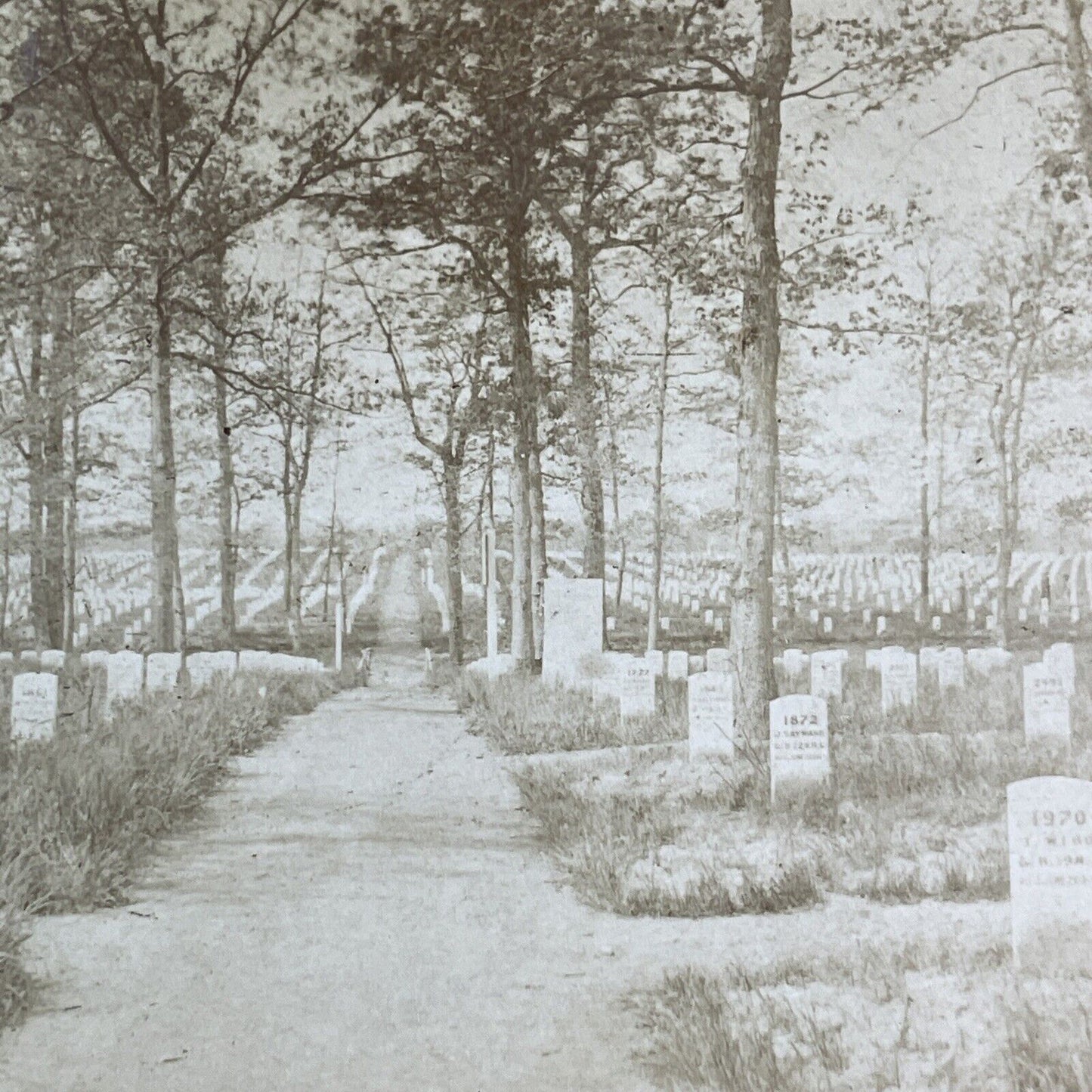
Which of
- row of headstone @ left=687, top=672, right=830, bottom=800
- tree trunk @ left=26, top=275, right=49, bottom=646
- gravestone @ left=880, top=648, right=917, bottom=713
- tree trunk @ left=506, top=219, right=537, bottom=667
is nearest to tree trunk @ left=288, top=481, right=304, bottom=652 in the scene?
tree trunk @ left=26, top=275, right=49, bottom=646

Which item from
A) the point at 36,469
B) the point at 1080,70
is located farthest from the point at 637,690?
the point at 36,469

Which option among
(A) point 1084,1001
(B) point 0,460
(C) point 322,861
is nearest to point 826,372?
(B) point 0,460

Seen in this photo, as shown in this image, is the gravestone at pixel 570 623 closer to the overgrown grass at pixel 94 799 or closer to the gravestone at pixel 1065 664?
the overgrown grass at pixel 94 799

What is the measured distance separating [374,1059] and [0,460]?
1037 cm

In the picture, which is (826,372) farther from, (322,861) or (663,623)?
(322,861)

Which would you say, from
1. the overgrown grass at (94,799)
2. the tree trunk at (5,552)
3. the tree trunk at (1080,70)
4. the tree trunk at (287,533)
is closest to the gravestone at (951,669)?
the tree trunk at (1080,70)

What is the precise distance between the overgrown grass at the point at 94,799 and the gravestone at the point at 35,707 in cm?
12

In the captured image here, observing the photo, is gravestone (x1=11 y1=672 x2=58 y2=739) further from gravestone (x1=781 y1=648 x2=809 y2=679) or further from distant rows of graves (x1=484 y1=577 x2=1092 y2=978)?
gravestone (x1=781 y1=648 x2=809 y2=679)

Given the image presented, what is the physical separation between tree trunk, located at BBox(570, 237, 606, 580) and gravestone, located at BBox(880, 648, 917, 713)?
4.29 m

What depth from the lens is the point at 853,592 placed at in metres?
23.9

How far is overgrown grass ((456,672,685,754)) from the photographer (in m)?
8.25

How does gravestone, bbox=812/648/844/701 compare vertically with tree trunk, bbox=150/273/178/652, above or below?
below

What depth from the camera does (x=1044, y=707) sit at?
645 centimetres

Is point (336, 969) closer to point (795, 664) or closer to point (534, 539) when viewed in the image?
point (534, 539)
